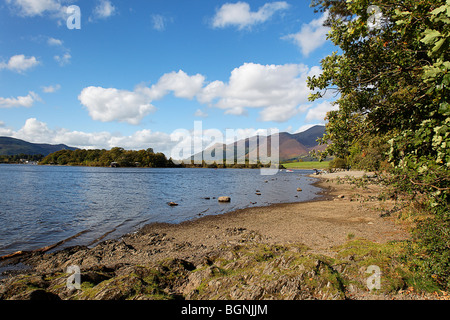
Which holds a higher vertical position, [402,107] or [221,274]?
[402,107]

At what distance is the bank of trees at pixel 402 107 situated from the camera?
526 cm

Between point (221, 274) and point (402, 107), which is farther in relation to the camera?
point (221, 274)

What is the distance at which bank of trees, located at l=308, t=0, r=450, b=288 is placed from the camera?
5.26m

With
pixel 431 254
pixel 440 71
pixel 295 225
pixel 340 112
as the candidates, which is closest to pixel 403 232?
pixel 295 225

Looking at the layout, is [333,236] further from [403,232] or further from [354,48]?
[354,48]

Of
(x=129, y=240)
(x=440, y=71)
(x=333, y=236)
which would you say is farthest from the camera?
(x=129, y=240)

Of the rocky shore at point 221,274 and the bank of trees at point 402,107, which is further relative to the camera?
the rocky shore at point 221,274

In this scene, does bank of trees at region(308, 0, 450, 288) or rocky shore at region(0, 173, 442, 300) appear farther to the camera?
rocky shore at region(0, 173, 442, 300)

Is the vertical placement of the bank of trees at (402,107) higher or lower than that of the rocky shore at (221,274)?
higher

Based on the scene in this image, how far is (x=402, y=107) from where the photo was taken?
7.09 metres

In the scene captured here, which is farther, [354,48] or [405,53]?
[354,48]

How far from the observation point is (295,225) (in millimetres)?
21641
